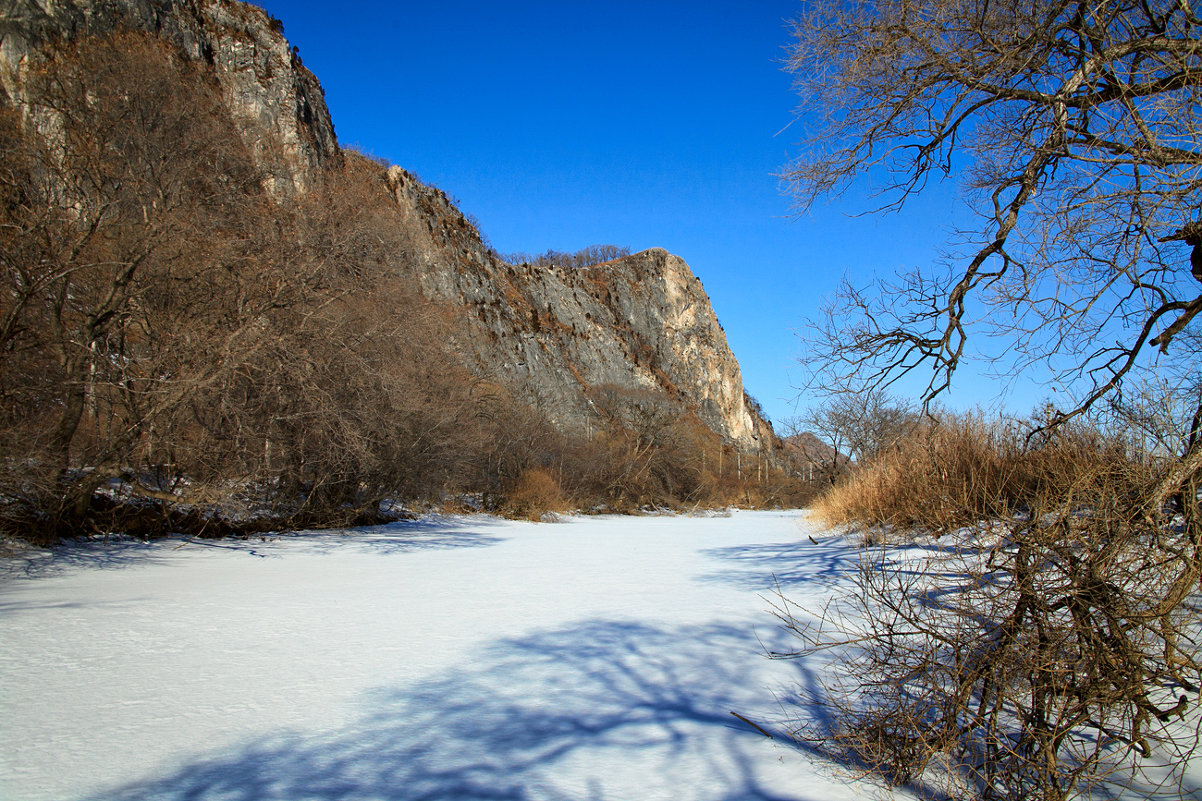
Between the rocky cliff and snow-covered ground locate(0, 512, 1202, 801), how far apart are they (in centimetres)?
1404

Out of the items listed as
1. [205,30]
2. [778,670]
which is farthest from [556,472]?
[205,30]

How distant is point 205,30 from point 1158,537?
4111 centimetres

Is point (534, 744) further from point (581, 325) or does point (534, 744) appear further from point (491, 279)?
point (581, 325)

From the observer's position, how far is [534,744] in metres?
2.94

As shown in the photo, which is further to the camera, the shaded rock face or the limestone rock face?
the limestone rock face

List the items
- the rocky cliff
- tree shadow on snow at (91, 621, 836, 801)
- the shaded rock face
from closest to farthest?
tree shadow on snow at (91, 621, 836, 801) → the shaded rock face → the rocky cliff

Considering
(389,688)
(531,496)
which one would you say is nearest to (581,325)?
(531,496)

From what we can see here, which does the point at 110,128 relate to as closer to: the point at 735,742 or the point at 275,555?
the point at 275,555

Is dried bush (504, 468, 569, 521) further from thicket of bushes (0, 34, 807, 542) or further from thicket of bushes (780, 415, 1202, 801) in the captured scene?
thicket of bushes (780, 415, 1202, 801)

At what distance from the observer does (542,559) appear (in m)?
10.1

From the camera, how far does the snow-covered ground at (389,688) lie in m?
2.55

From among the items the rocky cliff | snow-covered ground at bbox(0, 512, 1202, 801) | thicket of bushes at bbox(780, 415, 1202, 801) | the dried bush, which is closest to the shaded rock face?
the rocky cliff

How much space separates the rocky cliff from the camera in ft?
81.2

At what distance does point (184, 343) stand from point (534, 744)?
26.7 feet
